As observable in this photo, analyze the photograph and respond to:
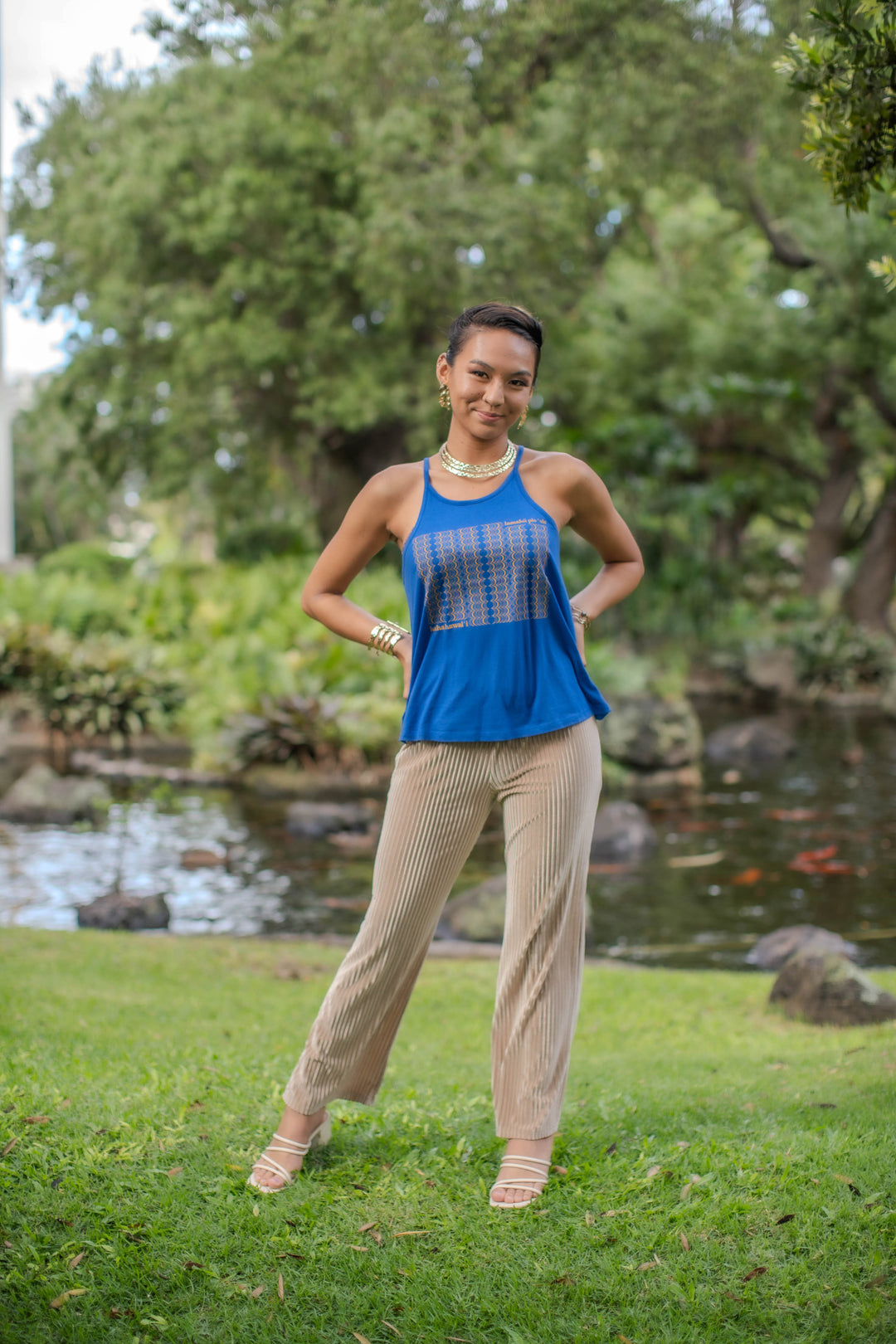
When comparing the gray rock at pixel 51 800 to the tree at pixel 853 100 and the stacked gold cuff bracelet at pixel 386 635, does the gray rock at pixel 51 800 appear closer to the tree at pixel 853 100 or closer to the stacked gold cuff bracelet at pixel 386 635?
the stacked gold cuff bracelet at pixel 386 635

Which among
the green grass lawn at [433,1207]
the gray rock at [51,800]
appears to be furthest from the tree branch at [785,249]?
the green grass lawn at [433,1207]

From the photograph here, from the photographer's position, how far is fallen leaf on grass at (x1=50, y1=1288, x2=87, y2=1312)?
2.54 meters

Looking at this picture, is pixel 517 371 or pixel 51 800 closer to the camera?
pixel 517 371

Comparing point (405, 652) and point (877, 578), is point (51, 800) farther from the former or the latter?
point (877, 578)

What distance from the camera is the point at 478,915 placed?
7.29 m

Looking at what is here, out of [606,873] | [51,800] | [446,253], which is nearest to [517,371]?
[606,873]

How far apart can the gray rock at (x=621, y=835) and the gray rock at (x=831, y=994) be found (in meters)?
3.93

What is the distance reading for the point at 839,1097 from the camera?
3.81 metres

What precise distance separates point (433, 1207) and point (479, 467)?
1.85 meters

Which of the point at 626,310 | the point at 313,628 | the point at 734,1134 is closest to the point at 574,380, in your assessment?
the point at 626,310

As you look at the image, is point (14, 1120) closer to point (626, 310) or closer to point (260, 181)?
point (260, 181)

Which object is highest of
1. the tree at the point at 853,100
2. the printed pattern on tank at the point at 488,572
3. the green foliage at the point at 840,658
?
the tree at the point at 853,100

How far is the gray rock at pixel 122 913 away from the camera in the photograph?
7.21 m

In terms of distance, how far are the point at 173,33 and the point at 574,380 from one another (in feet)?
29.8
